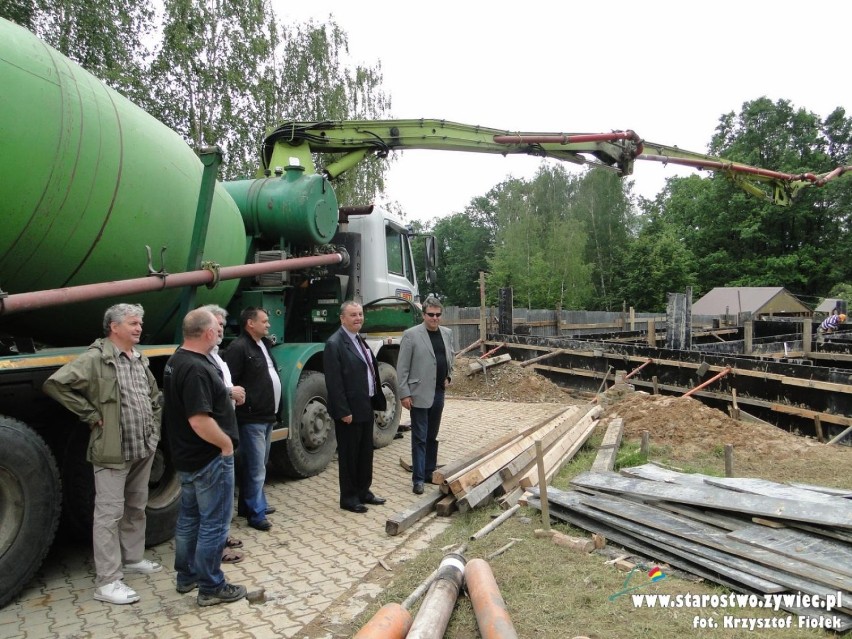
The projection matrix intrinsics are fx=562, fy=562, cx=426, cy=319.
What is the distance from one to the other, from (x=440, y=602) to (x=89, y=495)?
2407 mm

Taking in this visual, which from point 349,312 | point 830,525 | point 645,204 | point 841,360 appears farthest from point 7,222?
point 645,204

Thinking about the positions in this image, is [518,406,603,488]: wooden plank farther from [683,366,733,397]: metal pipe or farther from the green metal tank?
the green metal tank

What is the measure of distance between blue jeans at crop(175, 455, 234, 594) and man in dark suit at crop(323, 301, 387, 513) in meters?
1.56

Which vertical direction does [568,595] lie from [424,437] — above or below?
below

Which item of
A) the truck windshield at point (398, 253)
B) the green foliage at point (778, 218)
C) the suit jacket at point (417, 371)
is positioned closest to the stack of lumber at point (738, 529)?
the suit jacket at point (417, 371)

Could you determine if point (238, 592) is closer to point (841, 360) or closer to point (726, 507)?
point (726, 507)

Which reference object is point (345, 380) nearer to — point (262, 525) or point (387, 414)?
point (262, 525)

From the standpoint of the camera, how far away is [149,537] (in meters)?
4.03

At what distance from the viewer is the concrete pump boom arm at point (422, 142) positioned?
737cm

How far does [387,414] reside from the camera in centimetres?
734

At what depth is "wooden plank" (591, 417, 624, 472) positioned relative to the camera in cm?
568

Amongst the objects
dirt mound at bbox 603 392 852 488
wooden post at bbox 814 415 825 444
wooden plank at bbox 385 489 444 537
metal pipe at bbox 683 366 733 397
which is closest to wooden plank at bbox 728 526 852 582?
wooden plank at bbox 385 489 444 537

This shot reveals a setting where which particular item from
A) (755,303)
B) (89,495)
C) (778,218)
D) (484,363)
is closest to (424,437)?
(89,495)

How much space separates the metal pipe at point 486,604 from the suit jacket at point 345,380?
1.82 meters
